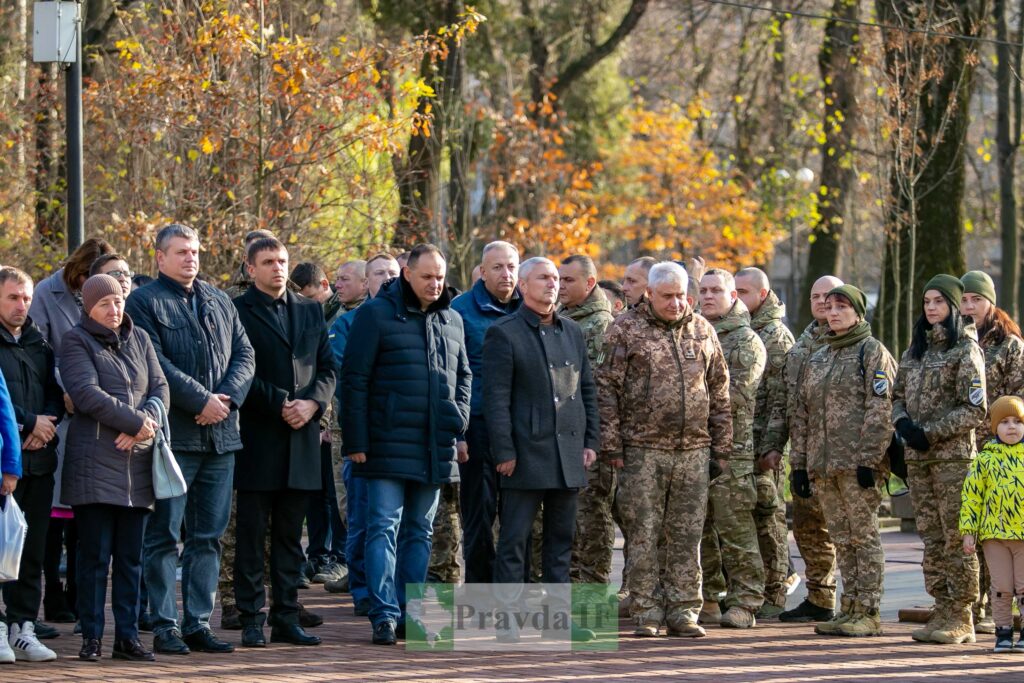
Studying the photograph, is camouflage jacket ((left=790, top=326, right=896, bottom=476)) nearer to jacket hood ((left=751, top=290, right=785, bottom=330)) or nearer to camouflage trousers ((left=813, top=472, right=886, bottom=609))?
camouflage trousers ((left=813, top=472, right=886, bottom=609))

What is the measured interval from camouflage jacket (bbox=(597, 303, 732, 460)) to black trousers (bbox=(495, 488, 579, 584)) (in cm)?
55

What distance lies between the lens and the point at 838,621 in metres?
10.4

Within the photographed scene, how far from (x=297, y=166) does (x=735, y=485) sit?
6.89m

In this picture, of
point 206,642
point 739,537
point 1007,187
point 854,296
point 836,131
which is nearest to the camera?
point 206,642

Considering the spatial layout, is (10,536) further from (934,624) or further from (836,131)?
(836,131)

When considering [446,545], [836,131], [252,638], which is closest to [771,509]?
[446,545]

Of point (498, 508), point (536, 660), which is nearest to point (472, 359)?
point (498, 508)

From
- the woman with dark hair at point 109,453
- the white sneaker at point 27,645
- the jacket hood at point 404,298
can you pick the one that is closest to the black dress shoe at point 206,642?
the woman with dark hair at point 109,453

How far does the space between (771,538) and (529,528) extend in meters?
2.36

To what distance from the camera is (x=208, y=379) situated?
30.0ft

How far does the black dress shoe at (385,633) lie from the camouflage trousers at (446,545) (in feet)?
5.25

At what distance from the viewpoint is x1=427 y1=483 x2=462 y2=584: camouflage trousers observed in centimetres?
1117

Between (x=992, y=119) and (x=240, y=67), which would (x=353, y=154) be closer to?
(x=240, y=67)

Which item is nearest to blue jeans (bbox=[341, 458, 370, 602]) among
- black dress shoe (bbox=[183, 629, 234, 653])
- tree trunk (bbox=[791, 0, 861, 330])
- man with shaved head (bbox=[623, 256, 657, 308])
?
black dress shoe (bbox=[183, 629, 234, 653])
